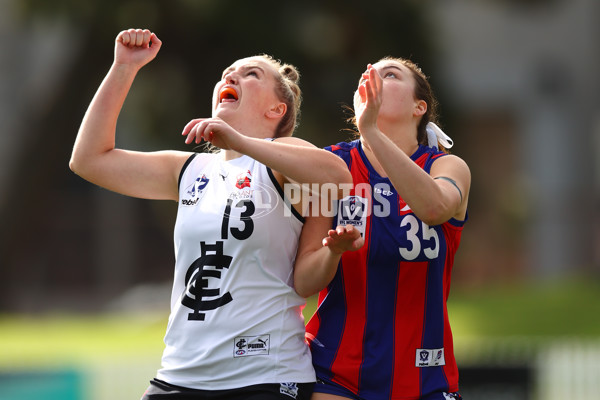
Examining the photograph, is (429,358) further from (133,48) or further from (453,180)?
(133,48)

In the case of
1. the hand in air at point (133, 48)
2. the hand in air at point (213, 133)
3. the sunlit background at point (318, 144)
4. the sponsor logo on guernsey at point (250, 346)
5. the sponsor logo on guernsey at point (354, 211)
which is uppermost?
the sunlit background at point (318, 144)

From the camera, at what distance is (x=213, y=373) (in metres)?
3.13

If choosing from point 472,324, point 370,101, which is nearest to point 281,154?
point 370,101

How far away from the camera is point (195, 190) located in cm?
338

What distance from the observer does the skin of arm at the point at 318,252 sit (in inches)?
118

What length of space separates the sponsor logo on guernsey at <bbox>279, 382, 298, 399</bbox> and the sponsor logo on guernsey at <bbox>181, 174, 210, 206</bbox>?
77 cm

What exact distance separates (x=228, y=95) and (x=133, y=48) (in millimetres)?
467

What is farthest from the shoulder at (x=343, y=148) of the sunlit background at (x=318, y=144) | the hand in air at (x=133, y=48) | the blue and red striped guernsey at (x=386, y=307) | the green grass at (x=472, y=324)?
the green grass at (x=472, y=324)

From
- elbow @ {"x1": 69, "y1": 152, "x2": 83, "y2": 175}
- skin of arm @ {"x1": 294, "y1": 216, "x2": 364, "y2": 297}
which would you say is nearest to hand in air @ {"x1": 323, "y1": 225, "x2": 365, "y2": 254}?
skin of arm @ {"x1": 294, "y1": 216, "x2": 364, "y2": 297}

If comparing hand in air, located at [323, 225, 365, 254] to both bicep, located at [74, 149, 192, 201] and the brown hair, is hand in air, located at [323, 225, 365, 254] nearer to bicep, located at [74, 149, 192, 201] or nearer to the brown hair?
the brown hair

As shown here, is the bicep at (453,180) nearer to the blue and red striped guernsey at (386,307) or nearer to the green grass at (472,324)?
the blue and red striped guernsey at (386,307)

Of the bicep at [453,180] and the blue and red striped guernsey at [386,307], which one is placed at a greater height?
the bicep at [453,180]

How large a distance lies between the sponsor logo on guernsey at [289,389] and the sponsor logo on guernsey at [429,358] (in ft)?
1.69

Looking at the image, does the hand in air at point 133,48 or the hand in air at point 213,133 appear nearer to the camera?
the hand in air at point 213,133
